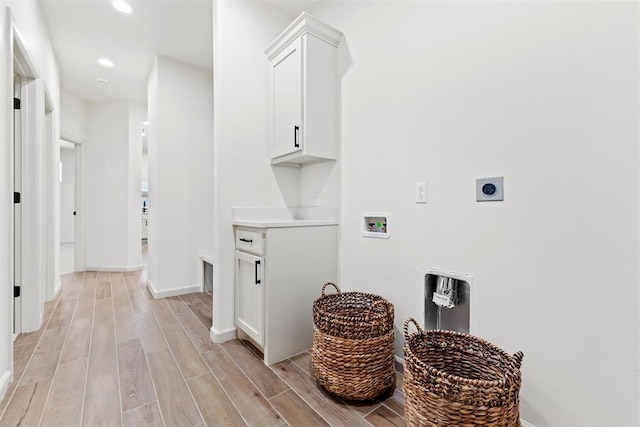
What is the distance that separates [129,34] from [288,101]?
6.67 ft

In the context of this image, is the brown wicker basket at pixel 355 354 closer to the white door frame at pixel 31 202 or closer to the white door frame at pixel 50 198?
the white door frame at pixel 31 202

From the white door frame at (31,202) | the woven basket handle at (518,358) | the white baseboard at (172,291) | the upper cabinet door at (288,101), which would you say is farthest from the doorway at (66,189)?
the woven basket handle at (518,358)

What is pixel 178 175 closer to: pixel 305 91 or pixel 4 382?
pixel 305 91

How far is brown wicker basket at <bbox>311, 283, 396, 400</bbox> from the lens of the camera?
1.40 metres

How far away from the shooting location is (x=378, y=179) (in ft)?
6.03

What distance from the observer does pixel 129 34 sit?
2803mm

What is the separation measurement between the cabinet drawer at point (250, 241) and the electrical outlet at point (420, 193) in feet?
3.18

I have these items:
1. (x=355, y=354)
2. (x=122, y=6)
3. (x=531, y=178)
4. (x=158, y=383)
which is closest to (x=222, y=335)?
(x=158, y=383)

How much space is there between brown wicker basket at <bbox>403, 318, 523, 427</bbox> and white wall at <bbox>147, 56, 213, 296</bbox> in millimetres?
2856

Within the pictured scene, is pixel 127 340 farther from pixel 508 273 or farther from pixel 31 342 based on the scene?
pixel 508 273

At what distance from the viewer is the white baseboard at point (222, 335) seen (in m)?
2.07

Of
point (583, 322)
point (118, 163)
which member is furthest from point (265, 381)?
point (118, 163)

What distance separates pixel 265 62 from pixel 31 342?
2755 millimetres

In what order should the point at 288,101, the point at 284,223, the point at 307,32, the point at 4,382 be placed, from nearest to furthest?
the point at 4,382 < the point at 284,223 < the point at 307,32 < the point at 288,101
